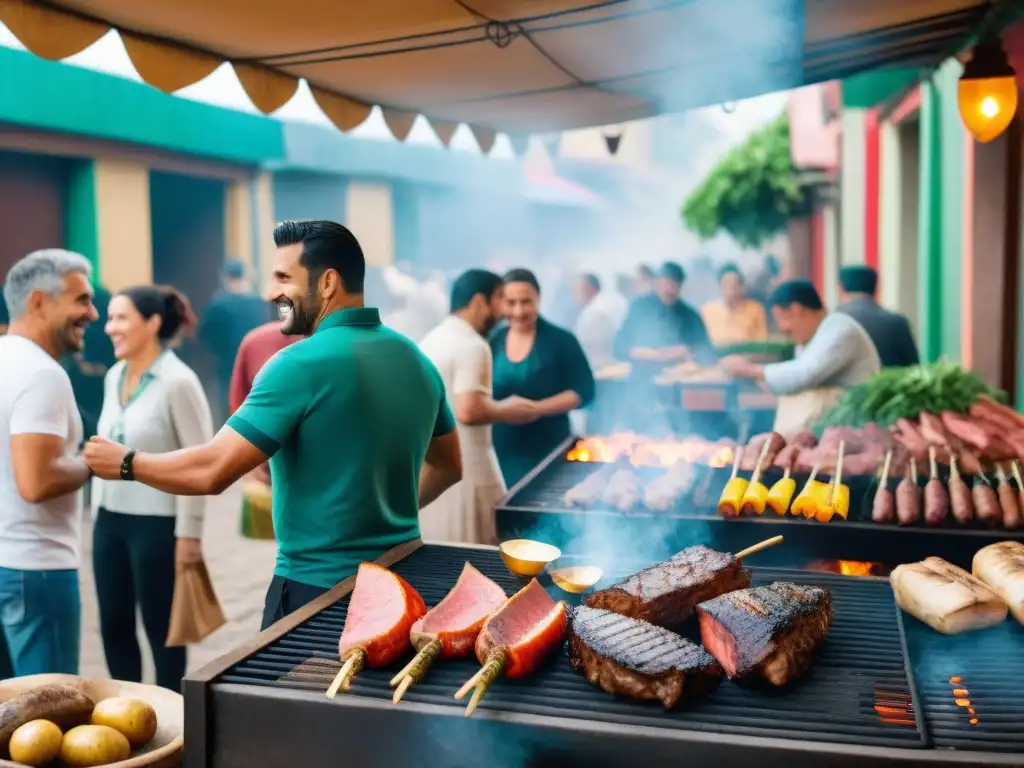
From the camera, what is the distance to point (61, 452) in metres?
3.82

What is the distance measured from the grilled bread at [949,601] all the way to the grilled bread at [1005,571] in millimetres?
44

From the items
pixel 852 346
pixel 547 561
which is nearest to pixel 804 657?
pixel 547 561

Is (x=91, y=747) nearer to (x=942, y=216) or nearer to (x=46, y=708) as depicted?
(x=46, y=708)

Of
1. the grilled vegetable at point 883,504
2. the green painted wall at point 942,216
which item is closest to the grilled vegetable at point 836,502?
the grilled vegetable at point 883,504

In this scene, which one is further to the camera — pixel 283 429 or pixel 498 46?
pixel 498 46

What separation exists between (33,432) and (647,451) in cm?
321

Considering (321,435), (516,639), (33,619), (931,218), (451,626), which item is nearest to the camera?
(516,639)

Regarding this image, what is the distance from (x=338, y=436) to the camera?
10.3 ft

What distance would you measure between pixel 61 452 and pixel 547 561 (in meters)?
1.89

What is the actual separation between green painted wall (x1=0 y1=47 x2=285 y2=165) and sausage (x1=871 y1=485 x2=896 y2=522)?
1030 centimetres

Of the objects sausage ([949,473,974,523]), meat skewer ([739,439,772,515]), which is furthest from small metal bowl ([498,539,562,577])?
sausage ([949,473,974,523])

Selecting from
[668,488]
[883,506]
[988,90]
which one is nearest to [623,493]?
[668,488]

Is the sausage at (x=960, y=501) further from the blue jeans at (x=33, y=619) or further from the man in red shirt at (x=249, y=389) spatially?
the man in red shirt at (x=249, y=389)

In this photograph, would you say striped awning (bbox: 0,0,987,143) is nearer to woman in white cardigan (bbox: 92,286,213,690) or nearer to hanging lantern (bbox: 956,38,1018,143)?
hanging lantern (bbox: 956,38,1018,143)
